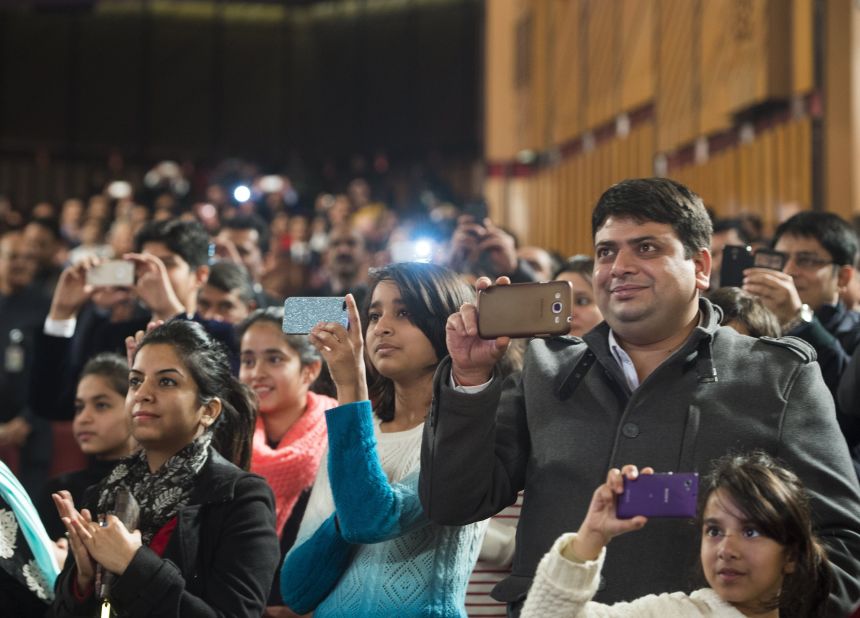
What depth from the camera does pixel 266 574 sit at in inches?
102

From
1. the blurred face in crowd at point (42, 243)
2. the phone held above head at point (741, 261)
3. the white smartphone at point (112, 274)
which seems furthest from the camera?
the blurred face in crowd at point (42, 243)

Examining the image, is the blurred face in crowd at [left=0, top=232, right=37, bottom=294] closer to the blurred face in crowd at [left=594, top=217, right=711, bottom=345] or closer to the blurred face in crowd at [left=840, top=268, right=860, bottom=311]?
the blurred face in crowd at [left=840, top=268, right=860, bottom=311]

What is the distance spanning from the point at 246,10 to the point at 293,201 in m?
5.40

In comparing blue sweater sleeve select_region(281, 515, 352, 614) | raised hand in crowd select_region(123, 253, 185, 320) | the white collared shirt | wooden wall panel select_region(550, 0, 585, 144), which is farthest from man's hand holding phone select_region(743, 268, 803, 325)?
wooden wall panel select_region(550, 0, 585, 144)

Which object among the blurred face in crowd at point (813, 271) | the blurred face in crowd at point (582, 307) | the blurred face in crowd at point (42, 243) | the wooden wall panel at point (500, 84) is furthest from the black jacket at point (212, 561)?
the wooden wall panel at point (500, 84)

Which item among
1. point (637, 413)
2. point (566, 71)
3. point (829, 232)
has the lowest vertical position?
point (637, 413)

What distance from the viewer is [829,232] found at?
12.2 ft

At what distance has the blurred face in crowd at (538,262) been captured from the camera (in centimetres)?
511

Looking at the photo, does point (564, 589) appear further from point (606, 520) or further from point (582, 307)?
point (582, 307)

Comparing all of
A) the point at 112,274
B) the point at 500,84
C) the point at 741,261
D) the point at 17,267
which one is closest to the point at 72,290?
the point at 112,274

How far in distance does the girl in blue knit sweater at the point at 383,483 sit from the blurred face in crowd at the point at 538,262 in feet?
7.44

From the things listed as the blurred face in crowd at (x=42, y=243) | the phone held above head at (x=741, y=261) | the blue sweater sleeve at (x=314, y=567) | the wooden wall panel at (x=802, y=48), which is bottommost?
the blue sweater sleeve at (x=314, y=567)

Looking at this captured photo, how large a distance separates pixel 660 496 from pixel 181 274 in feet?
8.71

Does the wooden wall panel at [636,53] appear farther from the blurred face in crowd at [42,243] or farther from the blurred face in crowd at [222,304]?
the blurred face in crowd at [222,304]
